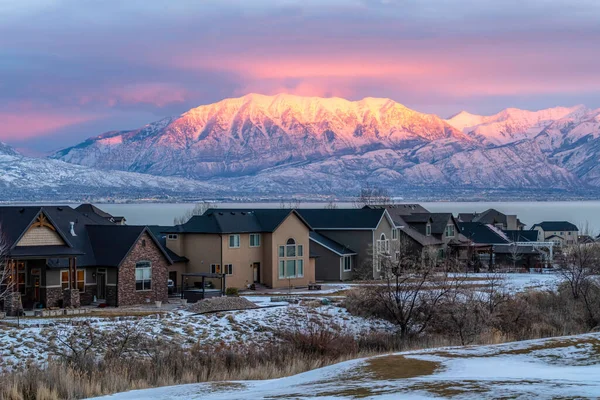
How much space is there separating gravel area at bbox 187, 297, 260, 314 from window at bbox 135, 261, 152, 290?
4.53 m

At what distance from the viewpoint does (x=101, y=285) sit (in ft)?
162

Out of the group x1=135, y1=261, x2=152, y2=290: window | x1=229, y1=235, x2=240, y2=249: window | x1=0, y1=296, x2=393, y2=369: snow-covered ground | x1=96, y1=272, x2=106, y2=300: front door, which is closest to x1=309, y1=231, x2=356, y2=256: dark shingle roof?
x1=229, y1=235, x2=240, y2=249: window

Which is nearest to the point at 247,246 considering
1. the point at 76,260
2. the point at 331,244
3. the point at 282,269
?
the point at 282,269

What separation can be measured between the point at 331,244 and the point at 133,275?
23.8 m

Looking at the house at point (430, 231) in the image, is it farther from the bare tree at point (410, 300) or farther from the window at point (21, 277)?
the window at point (21, 277)

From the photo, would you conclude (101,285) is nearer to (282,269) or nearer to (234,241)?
(234,241)

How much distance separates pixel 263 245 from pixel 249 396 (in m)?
43.7

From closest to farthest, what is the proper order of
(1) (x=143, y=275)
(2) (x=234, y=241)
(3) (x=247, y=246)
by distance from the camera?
(1) (x=143, y=275) → (2) (x=234, y=241) → (3) (x=247, y=246)

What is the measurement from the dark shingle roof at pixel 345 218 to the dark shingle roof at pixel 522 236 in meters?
35.6

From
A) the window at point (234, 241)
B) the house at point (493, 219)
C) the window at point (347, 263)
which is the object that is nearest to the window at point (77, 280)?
the window at point (234, 241)

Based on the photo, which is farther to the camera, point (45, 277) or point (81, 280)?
point (81, 280)

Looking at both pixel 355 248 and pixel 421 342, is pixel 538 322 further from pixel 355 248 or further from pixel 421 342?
pixel 355 248

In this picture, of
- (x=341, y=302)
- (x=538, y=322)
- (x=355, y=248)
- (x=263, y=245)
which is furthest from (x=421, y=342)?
(x=355, y=248)

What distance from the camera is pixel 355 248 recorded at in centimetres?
7075
